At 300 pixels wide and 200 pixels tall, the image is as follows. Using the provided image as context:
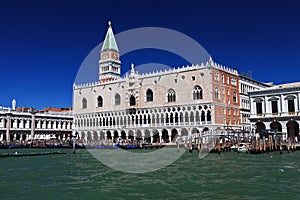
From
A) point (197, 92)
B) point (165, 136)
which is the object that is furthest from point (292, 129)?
point (165, 136)

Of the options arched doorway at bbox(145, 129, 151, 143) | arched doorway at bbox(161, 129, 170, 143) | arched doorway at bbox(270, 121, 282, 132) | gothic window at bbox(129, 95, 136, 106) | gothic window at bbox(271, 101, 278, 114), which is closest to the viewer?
gothic window at bbox(271, 101, 278, 114)

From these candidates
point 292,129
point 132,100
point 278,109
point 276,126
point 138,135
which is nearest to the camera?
point 278,109

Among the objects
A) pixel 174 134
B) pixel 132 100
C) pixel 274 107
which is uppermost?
pixel 132 100

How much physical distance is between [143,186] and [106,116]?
38.7m

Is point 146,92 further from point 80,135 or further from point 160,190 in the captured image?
point 160,190

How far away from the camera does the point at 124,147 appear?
3706cm

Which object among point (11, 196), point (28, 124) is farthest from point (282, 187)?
point (28, 124)

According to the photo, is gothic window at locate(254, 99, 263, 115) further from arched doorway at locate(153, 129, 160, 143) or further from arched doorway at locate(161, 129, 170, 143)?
arched doorway at locate(153, 129, 160, 143)

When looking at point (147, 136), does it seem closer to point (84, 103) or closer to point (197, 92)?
point (197, 92)

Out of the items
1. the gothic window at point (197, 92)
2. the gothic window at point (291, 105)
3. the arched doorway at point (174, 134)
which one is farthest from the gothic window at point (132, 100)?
the gothic window at point (291, 105)

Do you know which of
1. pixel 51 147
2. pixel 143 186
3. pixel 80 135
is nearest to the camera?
pixel 143 186

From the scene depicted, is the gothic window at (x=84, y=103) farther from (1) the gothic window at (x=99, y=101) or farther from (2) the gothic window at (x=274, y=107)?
(2) the gothic window at (x=274, y=107)

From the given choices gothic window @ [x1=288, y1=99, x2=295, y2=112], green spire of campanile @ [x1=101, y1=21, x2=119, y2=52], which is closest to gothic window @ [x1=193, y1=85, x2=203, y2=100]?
gothic window @ [x1=288, y1=99, x2=295, y2=112]

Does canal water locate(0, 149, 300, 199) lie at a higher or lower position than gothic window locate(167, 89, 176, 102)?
lower
